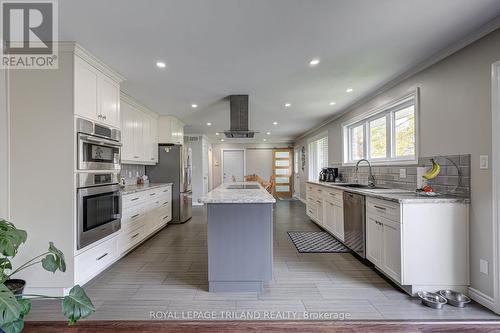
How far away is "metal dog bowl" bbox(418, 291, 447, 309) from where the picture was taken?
2078 millimetres

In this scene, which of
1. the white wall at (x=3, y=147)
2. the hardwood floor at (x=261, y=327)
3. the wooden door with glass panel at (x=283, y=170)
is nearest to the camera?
the hardwood floor at (x=261, y=327)

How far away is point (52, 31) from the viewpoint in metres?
2.12

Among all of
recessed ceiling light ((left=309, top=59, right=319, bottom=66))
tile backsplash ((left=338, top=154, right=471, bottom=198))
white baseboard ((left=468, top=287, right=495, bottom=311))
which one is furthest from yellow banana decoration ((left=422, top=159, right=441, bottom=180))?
recessed ceiling light ((left=309, top=59, right=319, bottom=66))

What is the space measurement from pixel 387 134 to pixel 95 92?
3997 millimetres

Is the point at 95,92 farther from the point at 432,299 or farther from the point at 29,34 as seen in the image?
the point at 432,299

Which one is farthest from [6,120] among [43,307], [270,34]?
[270,34]

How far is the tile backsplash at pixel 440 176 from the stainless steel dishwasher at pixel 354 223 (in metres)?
0.66

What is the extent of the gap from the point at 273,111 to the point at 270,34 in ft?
9.55

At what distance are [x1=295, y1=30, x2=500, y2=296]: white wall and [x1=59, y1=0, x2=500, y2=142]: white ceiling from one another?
249 mm

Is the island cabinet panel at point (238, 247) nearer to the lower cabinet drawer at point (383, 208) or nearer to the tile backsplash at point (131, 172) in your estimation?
the lower cabinet drawer at point (383, 208)

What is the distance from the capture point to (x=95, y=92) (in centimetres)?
266

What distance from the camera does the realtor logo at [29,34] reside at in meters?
1.85

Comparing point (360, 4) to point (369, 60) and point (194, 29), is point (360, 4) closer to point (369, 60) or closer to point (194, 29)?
point (369, 60)

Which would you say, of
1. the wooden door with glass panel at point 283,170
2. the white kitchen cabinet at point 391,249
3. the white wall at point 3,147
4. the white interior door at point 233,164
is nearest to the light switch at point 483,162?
the white kitchen cabinet at point 391,249
